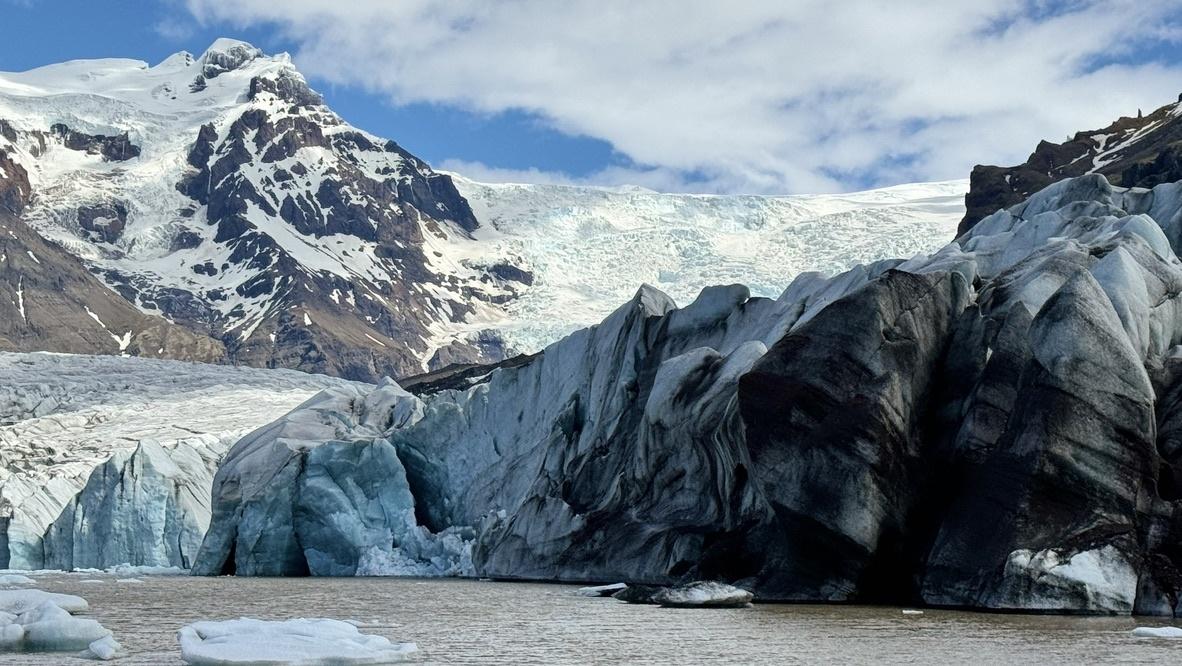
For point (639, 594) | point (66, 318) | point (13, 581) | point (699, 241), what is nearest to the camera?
point (639, 594)

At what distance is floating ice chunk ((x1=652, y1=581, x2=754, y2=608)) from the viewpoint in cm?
2552

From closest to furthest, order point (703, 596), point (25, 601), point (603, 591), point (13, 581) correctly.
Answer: point (25, 601) < point (703, 596) < point (603, 591) < point (13, 581)

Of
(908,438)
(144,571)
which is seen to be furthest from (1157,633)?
(144,571)

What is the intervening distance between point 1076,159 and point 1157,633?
3869 inches

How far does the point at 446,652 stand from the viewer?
1794cm

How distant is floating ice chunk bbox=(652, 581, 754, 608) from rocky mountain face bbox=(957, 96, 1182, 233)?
79600 millimetres

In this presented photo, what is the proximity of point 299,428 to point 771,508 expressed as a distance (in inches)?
1069

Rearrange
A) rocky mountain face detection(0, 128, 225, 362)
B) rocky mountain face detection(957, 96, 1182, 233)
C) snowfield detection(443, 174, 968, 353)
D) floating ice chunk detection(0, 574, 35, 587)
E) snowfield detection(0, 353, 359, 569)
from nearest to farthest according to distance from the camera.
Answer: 1. floating ice chunk detection(0, 574, 35, 587)
2. snowfield detection(0, 353, 359, 569)
3. rocky mountain face detection(957, 96, 1182, 233)
4. snowfield detection(443, 174, 968, 353)
5. rocky mountain face detection(0, 128, 225, 362)

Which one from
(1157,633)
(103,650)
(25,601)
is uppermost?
(1157,633)

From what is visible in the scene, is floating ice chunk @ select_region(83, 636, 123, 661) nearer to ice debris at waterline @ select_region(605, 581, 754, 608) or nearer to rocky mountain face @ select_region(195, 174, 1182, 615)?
ice debris at waterline @ select_region(605, 581, 754, 608)

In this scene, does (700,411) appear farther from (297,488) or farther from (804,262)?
(804,262)

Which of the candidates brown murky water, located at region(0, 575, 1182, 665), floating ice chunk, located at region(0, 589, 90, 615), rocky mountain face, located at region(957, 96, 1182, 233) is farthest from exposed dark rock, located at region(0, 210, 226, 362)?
floating ice chunk, located at region(0, 589, 90, 615)

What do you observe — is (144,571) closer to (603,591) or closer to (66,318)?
(603,591)

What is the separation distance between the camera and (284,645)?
16.1m
